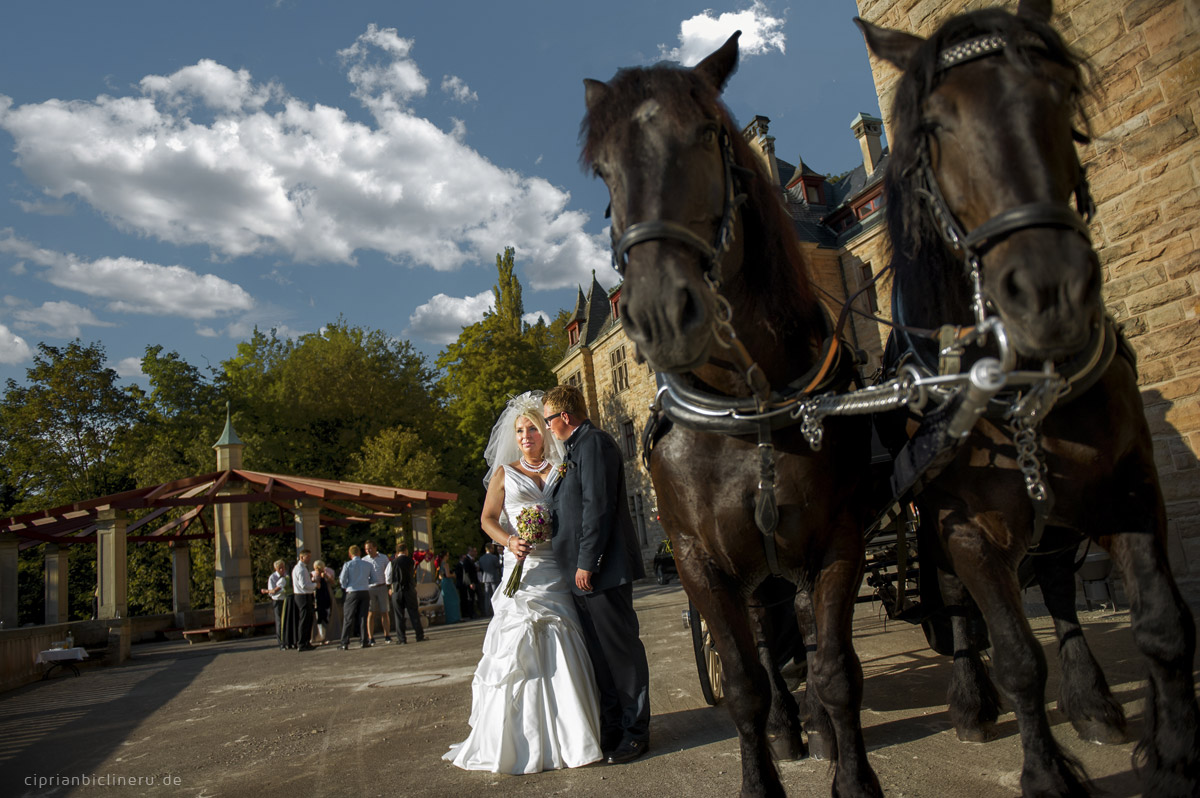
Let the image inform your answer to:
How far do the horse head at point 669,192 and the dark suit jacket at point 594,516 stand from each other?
6.95 feet

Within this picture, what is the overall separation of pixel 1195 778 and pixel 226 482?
760 inches

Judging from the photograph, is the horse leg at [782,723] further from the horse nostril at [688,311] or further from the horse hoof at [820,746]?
the horse nostril at [688,311]

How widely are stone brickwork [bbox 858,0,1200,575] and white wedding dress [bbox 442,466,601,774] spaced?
4.43 meters

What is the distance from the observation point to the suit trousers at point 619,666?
157 inches

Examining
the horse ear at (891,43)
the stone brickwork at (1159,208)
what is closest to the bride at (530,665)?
the horse ear at (891,43)

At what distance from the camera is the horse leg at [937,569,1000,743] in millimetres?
3270

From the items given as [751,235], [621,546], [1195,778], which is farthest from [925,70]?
[621,546]

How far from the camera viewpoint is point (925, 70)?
209 centimetres

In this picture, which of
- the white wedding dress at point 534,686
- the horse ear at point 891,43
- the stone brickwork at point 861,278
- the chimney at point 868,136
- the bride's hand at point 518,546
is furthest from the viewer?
the chimney at point 868,136

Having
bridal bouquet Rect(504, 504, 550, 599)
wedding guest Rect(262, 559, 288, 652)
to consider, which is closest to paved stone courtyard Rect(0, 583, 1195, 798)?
bridal bouquet Rect(504, 504, 550, 599)

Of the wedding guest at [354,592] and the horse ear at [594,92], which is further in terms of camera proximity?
the wedding guest at [354,592]

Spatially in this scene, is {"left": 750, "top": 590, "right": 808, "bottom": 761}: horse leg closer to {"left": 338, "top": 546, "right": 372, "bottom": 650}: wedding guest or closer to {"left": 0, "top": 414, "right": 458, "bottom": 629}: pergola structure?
{"left": 338, "top": 546, "right": 372, "bottom": 650}: wedding guest

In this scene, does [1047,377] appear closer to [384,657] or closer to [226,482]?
[384,657]

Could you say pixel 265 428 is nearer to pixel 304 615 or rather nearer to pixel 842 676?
pixel 304 615
